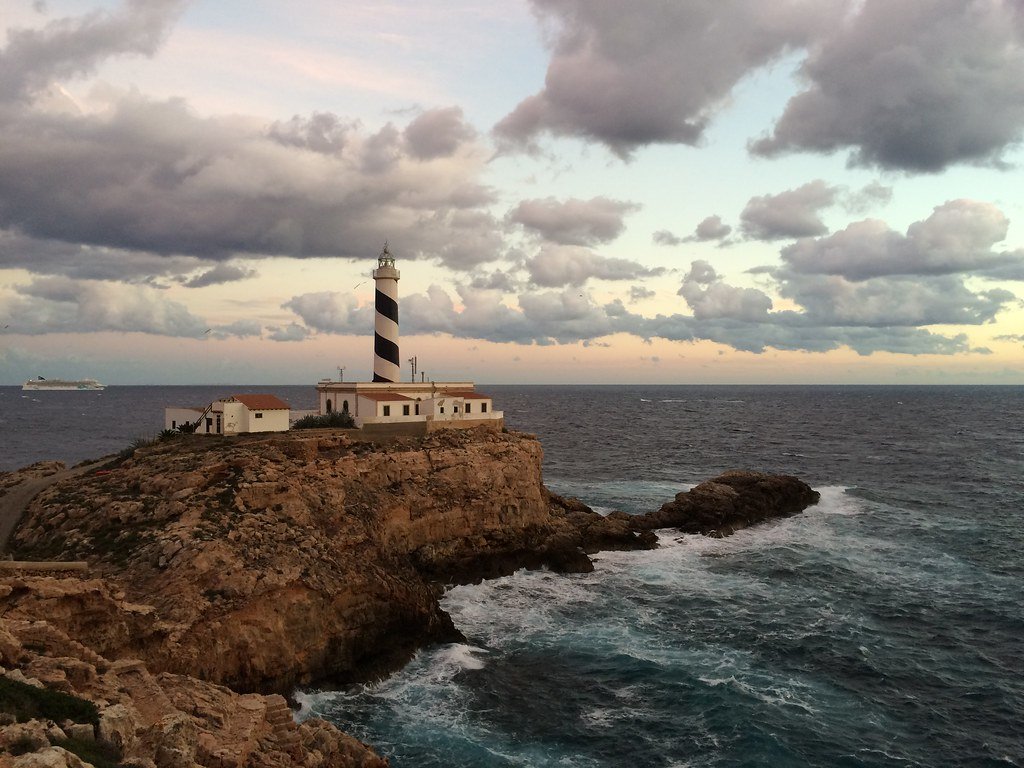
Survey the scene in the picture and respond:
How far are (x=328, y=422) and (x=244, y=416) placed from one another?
17.9 feet

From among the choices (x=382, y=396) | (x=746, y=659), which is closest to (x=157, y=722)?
(x=746, y=659)

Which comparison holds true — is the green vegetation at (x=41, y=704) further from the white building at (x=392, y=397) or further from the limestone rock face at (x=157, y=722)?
the white building at (x=392, y=397)

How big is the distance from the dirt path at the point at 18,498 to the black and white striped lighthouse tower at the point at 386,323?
20.5 metres

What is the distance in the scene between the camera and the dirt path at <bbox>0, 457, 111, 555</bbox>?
31.2 meters

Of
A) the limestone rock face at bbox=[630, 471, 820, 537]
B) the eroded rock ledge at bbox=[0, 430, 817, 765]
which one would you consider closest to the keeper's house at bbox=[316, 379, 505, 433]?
the eroded rock ledge at bbox=[0, 430, 817, 765]

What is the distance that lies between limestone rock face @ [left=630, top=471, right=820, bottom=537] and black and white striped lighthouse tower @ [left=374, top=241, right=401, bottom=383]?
71.6ft

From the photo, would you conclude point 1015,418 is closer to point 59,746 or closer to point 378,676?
point 378,676

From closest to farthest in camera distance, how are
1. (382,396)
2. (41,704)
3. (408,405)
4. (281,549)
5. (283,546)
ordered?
(41,704) < (281,549) < (283,546) < (382,396) < (408,405)

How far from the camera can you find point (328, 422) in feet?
147

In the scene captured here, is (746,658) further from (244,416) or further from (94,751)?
(244,416)

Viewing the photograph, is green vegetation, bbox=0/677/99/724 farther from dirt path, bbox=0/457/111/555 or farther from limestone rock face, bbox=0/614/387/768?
dirt path, bbox=0/457/111/555

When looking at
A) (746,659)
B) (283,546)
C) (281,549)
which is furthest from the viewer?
(746,659)

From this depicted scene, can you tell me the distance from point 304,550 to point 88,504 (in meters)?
10.3

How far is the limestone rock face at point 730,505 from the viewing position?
164 feet
